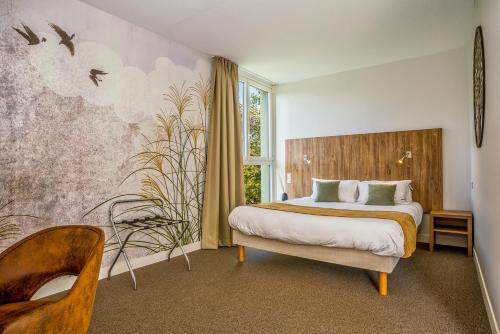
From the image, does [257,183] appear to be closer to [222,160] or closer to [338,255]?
[222,160]

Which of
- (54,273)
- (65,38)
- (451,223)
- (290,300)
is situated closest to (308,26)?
(65,38)

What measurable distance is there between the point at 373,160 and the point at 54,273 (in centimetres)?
410

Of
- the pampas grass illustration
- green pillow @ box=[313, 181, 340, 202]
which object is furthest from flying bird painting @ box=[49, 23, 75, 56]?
green pillow @ box=[313, 181, 340, 202]

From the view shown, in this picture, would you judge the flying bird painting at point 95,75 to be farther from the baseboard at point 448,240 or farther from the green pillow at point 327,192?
the baseboard at point 448,240

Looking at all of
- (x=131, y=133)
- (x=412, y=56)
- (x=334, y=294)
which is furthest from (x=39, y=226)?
(x=412, y=56)

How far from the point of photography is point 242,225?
10.1ft

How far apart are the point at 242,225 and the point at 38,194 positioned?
6.18 feet

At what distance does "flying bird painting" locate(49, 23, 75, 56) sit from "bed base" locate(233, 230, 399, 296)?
8.07 feet

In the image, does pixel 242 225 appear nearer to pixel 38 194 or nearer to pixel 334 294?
pixel 334 294

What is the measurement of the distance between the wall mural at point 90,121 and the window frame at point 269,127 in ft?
3.82

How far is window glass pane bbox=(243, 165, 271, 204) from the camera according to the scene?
5055 mm

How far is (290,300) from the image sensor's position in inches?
89.2

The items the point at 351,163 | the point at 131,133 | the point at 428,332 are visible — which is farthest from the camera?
the point at 351,163

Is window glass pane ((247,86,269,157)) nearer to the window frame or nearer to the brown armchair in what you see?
the window frame
